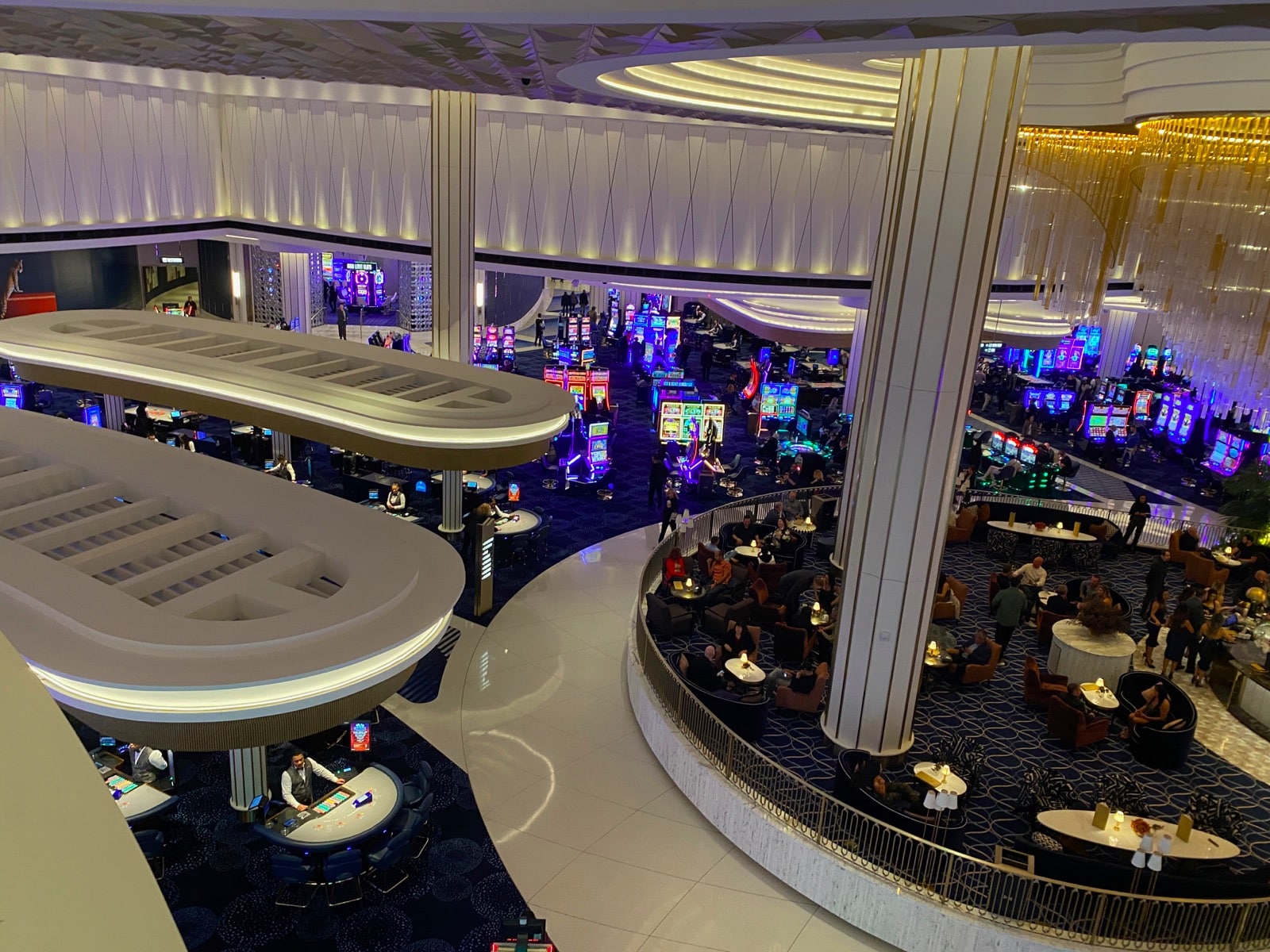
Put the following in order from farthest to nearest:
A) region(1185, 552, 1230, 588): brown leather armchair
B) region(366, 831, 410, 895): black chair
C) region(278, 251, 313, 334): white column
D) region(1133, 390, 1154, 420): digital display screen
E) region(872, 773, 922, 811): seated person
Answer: region(278, 251, 313, 334): white column < region(1133, 390, 1154, 420): digital display screen < region(1185, 552, 1230, 588): brown leather armchair < region(872, 773, 922, 811): seated person < region(366, 831, 410, 895): black chair

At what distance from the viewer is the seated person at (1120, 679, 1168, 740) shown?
880cm

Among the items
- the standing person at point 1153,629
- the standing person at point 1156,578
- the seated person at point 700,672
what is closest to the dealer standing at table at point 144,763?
the seated person at point 700,672

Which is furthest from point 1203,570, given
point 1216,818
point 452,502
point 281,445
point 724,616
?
point 281,445

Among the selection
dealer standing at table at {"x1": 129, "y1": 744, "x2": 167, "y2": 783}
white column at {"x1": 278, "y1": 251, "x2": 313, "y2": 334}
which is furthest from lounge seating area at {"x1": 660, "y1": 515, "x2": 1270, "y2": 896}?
white column at {"x1": 278, "y1": 251, "x2": 313, "y2": 334}

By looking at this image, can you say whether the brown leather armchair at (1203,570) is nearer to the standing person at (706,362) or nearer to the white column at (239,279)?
the standing person at (706,362)

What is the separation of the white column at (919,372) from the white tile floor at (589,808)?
186 centimetres

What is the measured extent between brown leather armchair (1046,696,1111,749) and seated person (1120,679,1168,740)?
11.0 inches

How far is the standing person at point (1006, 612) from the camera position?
10.8 m

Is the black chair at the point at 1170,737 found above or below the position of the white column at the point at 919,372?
below

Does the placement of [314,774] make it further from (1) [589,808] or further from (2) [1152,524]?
(2) [1152,524]

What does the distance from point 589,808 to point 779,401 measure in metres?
14.2

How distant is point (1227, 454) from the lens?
19.6 meters

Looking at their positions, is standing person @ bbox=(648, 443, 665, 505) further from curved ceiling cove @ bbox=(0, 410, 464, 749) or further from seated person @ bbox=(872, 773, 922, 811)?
seated person @ bbox=(872, 773, 922, 811)

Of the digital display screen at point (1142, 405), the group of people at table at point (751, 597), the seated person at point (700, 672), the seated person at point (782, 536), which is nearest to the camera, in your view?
the seated person at point (700, 672)
